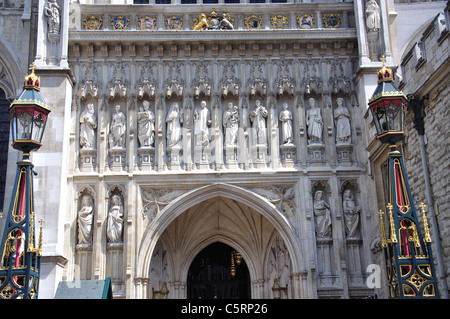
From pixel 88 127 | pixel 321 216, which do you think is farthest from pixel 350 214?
pixel 88 127

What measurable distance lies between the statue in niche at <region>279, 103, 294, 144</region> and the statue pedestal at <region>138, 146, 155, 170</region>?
338 centimetres

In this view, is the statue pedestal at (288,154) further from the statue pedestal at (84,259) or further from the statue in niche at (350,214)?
the statue pedestal at (84,259)

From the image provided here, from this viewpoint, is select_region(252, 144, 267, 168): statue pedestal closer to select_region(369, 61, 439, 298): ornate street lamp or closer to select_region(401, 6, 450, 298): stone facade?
select_region(401, 6, 450, 298): stone facade

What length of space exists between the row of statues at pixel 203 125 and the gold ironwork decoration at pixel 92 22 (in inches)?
86.3

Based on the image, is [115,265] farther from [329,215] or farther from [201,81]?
[329,215]

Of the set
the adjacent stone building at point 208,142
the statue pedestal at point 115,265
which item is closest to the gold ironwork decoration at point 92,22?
the adjacent stone building at point 208,142

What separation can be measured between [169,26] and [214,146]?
3560mm

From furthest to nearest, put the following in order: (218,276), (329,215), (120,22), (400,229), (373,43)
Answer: (218,276) → (120,22) → (373,43) → (329,215) → (400,229)

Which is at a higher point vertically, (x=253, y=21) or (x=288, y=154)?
(x=253, y=21)

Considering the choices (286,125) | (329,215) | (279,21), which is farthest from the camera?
(279,21)

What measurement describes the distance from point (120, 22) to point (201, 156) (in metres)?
4.33

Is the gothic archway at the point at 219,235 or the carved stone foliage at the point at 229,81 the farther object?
the gothic archway at the point at 219,235

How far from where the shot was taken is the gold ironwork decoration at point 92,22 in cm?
1658

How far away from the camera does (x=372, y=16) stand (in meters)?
16.4
